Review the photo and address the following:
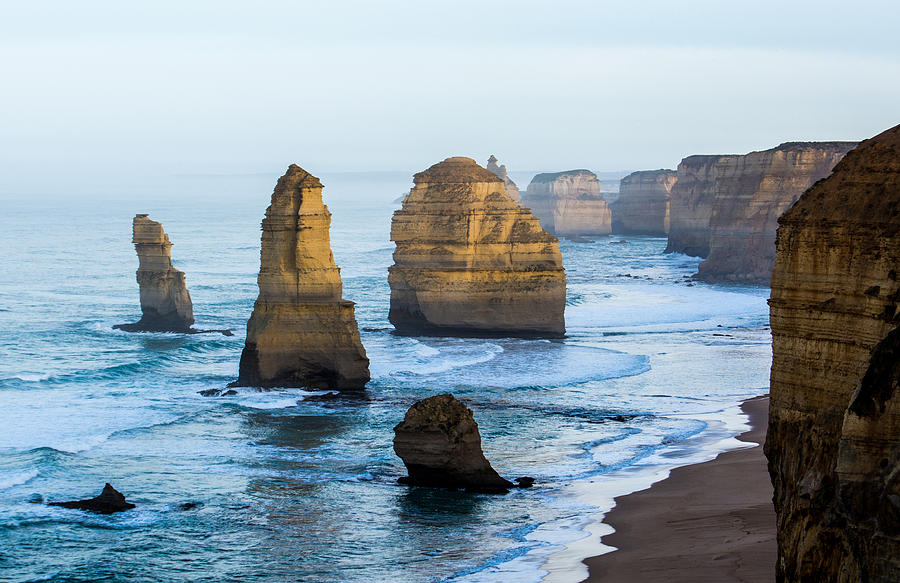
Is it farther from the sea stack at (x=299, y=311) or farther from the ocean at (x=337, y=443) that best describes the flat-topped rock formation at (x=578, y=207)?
the sea stack at (x=299, y=311)

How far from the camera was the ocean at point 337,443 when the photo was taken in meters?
19.1

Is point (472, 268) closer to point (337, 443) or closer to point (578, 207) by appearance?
point (337, 443)

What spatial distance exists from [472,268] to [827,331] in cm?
3456

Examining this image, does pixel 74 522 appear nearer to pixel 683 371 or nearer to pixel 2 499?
pixel 2 499

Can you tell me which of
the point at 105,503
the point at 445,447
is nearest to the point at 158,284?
the point at 105,503

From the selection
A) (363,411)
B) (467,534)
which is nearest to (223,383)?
(363,411)

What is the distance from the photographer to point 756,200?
76.3 metres

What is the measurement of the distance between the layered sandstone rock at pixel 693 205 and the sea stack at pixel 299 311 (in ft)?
240

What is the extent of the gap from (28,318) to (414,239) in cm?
2141

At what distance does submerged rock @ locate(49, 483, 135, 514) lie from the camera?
71.1 ft

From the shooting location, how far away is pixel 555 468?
25.4 meters

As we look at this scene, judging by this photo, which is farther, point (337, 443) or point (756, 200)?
point (756, 200)

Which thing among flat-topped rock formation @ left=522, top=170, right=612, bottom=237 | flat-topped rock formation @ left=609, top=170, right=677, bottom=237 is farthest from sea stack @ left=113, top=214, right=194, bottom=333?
flat-topped rock formation @ left=522, top=170, right=612, bottom=237

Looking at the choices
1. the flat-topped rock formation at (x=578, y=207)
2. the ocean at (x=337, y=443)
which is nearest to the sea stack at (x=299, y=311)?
the ocean at (x=337, y=443)
